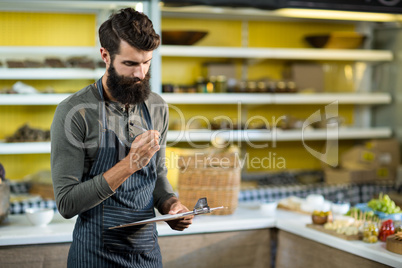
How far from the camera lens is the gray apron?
1.84 meters

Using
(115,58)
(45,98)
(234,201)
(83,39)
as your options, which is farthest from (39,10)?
(115,58)

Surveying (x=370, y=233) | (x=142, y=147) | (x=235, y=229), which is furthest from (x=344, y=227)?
(x=142, y=147)

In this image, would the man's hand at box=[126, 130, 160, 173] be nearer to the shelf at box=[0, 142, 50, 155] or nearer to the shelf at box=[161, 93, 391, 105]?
the shelf at box=[0, 142, 50, 155]

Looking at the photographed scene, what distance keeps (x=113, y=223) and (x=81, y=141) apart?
0.34 meters

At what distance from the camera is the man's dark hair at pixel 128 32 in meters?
1.70

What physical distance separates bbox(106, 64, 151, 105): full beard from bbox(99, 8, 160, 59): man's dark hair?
3.0 inches

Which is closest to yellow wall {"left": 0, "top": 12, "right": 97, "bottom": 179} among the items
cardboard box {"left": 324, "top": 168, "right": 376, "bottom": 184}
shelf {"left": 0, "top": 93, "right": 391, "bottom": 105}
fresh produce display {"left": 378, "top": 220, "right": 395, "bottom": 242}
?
shelf {"left": 0, "top": 93, "right": 391, "bottom": 105}

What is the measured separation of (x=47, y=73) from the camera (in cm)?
436

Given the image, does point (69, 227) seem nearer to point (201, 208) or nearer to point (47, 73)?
point (201, 208)

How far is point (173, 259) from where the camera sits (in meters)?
2.75

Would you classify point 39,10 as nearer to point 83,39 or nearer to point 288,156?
point 83,39

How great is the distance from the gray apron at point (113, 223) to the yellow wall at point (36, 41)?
3.18m

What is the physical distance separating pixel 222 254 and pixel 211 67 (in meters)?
2.84

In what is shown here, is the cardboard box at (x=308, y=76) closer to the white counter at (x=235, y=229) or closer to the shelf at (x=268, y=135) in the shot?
the shelf at (x=268, y=135)
